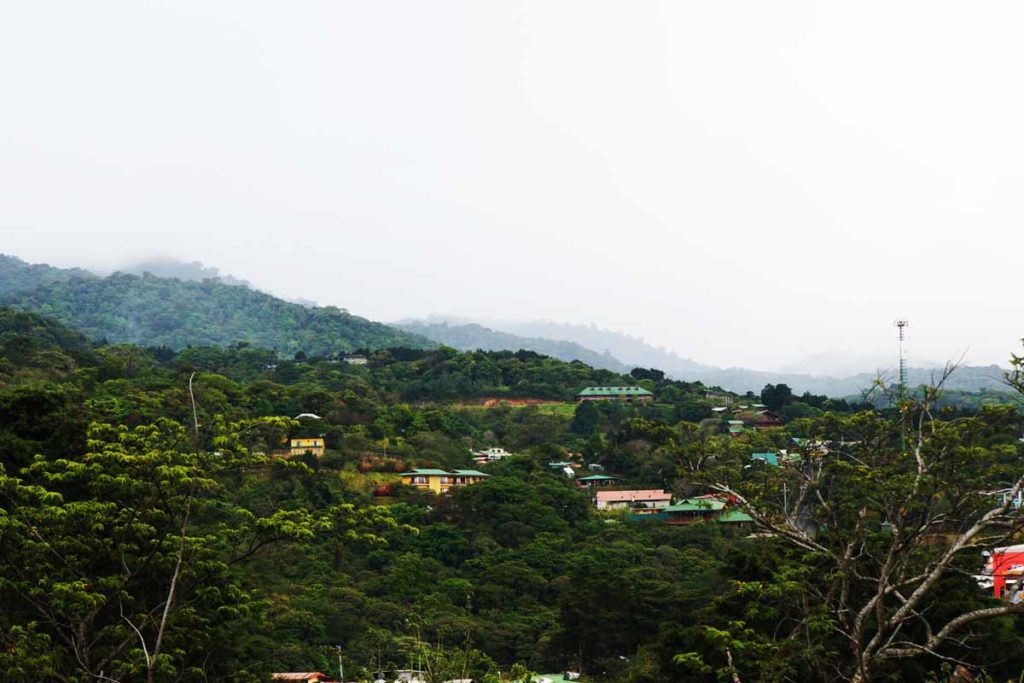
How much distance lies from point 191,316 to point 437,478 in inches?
3091

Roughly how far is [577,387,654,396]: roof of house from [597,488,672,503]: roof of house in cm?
1702

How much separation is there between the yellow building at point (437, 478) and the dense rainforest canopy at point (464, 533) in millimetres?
555

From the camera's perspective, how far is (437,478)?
34375 mm

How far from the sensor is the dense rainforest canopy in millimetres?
8266

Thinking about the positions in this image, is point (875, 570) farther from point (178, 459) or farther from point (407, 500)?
point (407, 500)

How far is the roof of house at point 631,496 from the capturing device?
34.8m

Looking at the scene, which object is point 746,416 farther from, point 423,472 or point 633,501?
point 423,472

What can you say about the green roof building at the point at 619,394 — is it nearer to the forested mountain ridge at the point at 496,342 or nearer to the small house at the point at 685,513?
the small house at the point at 685,513

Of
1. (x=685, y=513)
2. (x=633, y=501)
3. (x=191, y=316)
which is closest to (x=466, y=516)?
(x=633, y=501)

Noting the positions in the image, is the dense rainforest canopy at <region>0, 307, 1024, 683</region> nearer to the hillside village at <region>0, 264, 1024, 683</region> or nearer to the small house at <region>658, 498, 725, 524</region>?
the hillside village at <region>0, 264, 1024, 683</region>

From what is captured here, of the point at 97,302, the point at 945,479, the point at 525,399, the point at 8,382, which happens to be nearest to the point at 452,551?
the point at 8,382

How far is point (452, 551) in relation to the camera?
2714 centimetres

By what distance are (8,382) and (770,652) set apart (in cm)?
2702

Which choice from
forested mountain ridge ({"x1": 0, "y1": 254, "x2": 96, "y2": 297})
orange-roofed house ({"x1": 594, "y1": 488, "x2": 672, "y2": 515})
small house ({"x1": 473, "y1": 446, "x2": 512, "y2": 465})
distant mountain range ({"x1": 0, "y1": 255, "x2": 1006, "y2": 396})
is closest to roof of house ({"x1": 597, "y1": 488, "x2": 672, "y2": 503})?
orange-roofed house ({"x1": 594, "y1": 488, "x2": 672, "y2": 515})
